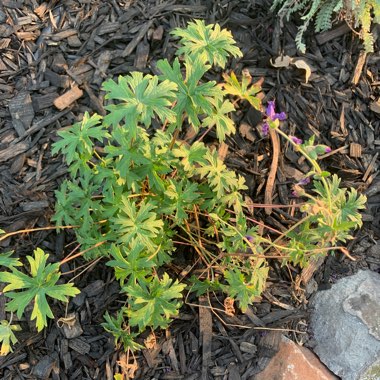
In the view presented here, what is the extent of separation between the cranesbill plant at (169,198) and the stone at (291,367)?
1.62 feet

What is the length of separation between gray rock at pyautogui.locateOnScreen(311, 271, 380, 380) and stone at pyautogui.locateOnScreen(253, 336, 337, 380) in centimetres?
8

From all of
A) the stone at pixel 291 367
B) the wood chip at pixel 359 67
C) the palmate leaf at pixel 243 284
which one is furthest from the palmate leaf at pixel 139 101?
the wood chip at pixel 359 67

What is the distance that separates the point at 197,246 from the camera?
9.35 ft

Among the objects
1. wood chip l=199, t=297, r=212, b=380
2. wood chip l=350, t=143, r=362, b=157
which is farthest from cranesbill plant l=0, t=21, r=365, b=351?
wood chip l=350, t=143, r=362, b=157

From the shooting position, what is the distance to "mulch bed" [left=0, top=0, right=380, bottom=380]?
114 inches

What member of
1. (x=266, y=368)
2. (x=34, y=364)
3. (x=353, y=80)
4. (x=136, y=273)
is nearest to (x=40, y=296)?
(x=136, y=273)

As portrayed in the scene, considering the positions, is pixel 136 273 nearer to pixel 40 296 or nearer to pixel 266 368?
pixel 40 296

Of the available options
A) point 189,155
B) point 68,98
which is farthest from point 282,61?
point 68,98

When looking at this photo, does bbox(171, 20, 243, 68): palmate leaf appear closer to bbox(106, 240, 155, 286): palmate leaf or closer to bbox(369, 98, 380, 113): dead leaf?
bbox(106, 240, 155, 286): palmate leaf

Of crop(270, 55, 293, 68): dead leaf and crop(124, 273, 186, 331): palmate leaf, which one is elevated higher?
crop(270, 55, 293, 68): dead leaf

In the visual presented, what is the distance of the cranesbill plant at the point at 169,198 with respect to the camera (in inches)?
87.2

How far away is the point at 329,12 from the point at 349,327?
1911 mm

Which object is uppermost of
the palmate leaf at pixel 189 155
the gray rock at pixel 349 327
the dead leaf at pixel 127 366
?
the palmate leaf at pixel 189 155

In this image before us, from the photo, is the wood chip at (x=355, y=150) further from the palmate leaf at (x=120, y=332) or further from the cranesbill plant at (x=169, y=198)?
the palmate leaf at (x=120, y=332)
